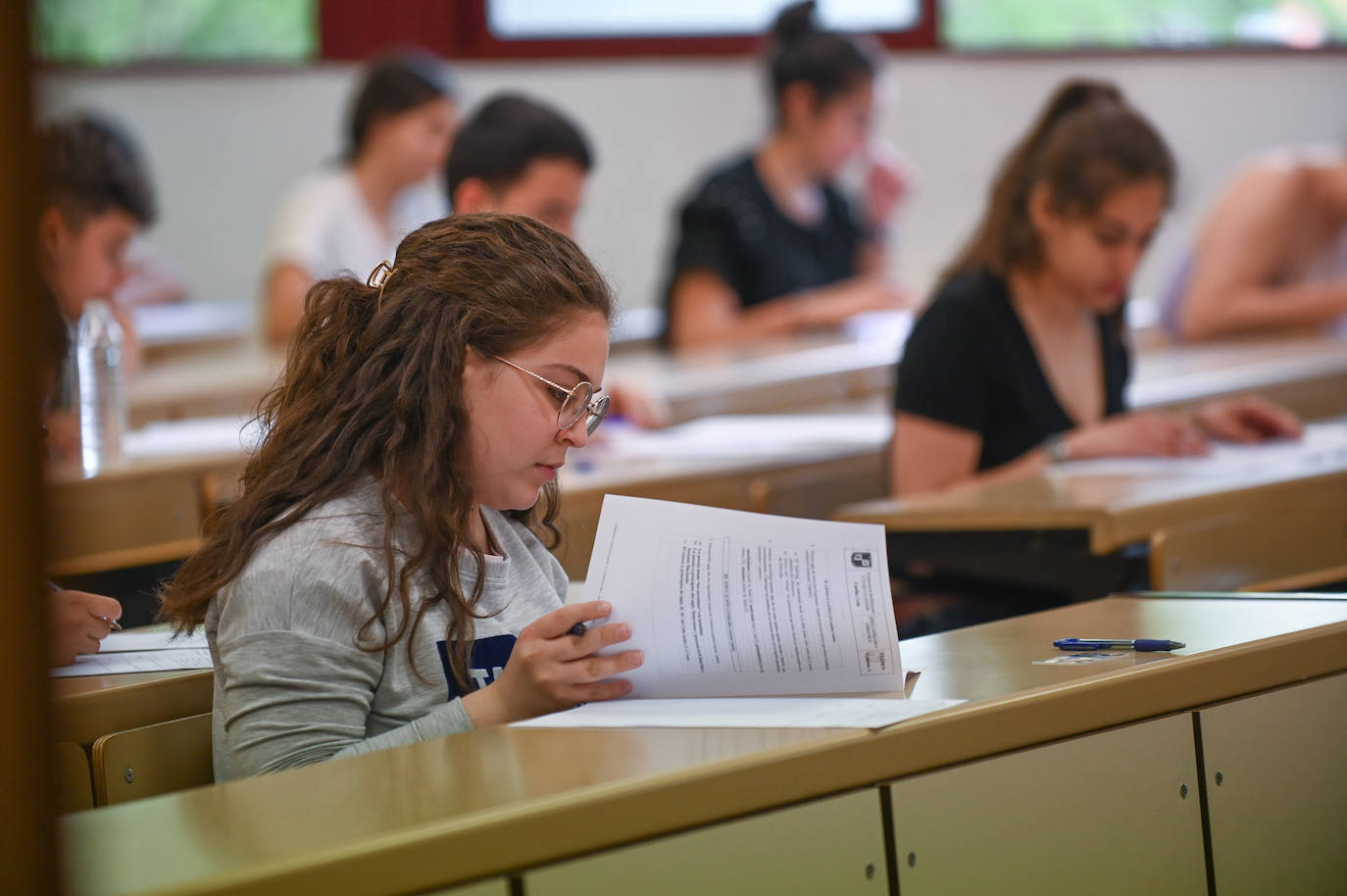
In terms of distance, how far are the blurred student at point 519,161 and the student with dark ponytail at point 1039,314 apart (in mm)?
584

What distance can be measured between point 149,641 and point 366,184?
2.27m

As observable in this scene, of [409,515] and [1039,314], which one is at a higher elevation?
[1039,314]

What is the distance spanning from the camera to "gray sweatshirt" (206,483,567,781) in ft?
3.40

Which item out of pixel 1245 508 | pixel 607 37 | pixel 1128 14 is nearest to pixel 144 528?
pixel 1245 508

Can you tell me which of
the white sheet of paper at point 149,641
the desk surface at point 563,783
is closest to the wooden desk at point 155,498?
the white sheet of paper at point 149,641

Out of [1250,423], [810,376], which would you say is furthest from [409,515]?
[810,376]

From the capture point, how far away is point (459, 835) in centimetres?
81

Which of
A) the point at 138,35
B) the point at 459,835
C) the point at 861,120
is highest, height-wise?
the point at 138,35

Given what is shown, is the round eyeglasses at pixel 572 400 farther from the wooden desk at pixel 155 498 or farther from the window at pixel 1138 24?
the window at pixel 1138 24

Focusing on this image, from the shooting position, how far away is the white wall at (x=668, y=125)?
4133 millimetres

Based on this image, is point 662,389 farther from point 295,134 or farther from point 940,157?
point 940,157

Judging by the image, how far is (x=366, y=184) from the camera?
11.4 feet

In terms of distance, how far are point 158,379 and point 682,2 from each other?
2.19m

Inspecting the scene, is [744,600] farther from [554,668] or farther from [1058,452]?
[1058,452]
